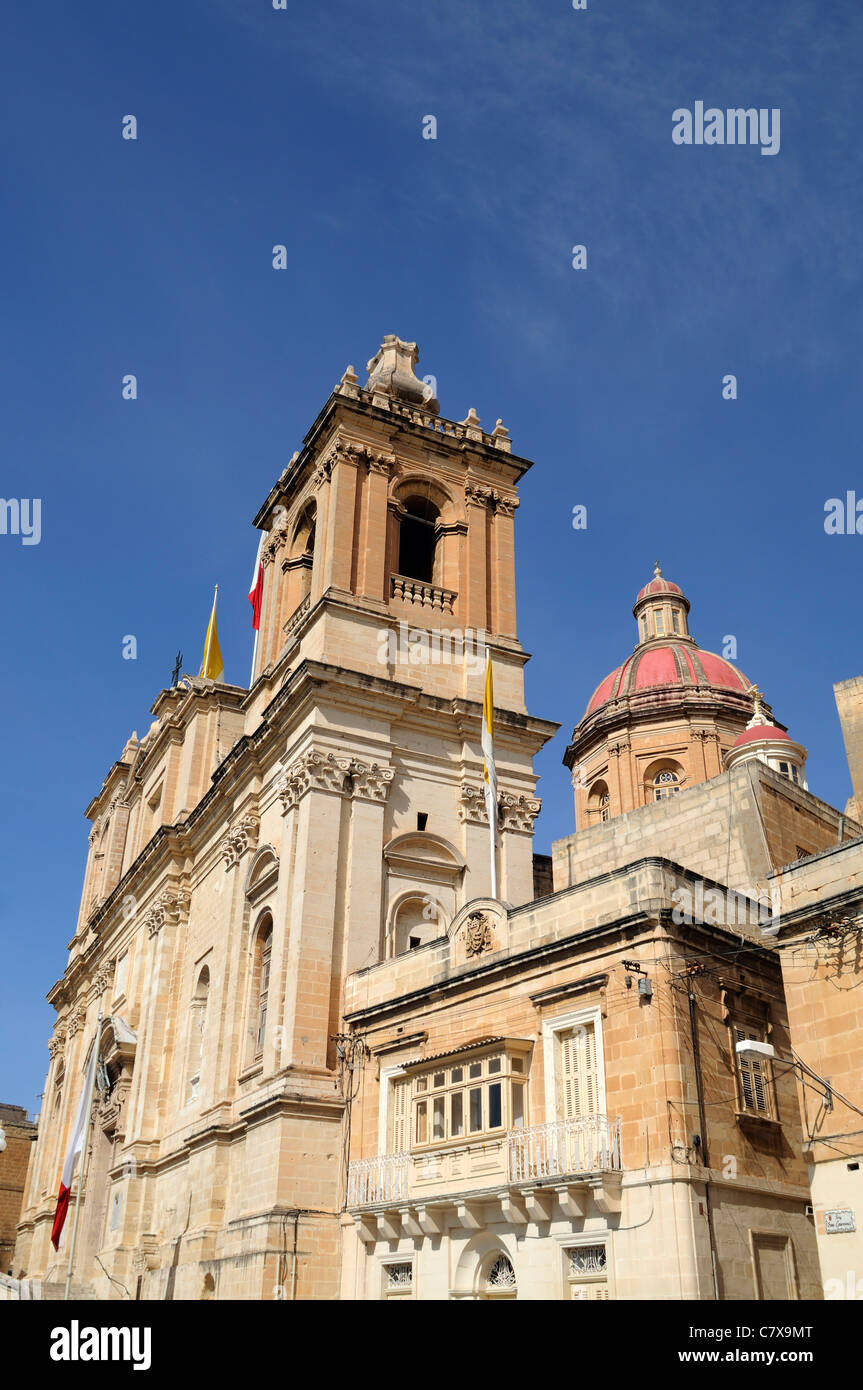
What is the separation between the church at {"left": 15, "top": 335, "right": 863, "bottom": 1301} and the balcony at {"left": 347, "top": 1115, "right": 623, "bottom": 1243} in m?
0.06

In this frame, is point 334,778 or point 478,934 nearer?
point 478,934

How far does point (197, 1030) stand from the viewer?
108 ft

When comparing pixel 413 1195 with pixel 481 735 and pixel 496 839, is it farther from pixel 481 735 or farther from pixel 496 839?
pixel 481 735

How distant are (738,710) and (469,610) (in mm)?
18052

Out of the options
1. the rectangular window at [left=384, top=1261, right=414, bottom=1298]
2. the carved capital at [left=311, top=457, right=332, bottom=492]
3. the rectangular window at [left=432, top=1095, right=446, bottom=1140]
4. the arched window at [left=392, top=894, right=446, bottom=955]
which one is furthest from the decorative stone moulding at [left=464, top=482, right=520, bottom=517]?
the rectangular window at [left=384, top=1261, right=414, bottom=1298]

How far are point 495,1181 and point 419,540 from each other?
1960 cm

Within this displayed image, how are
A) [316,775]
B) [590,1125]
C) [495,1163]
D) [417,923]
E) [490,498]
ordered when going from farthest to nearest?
[490,498] < [417,923] < [316,775] < [495,1163] < [590,1125]

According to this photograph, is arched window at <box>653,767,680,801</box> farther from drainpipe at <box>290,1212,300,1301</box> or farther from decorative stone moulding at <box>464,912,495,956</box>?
drainpipe at <box>290,1212,300,1301</box>

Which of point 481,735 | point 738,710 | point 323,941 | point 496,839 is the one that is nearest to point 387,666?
point 481,735

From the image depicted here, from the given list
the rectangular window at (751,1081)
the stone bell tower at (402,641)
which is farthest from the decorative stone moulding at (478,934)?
the rectangular window at (751,1081)

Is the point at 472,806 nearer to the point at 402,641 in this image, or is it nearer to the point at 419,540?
the point at 402,641

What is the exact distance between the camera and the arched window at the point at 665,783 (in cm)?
4525

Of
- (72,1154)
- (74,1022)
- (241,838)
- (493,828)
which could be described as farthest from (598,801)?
(72,1154)

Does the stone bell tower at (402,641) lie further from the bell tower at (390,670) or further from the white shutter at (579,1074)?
the white shutter at (579,1074)
